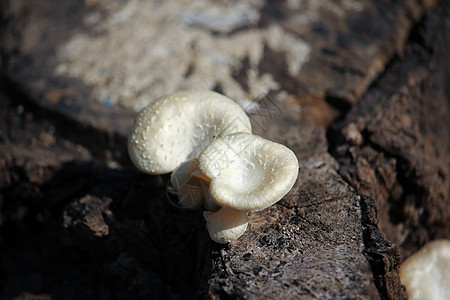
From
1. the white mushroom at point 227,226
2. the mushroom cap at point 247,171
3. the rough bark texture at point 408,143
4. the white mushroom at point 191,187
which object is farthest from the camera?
the rough bark texture at point 408,143

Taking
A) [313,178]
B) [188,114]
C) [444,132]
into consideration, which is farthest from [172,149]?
[444,132]

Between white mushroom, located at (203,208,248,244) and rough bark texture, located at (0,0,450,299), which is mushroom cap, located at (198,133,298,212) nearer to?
white mushroom, located at (203,208,248,244)

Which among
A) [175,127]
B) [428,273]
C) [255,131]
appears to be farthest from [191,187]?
[428,273]

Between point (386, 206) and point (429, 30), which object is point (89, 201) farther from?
point (429, 30)

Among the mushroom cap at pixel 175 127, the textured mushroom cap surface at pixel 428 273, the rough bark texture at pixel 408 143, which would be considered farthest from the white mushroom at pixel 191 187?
the textured mushroom cap surface at pixel 428 273

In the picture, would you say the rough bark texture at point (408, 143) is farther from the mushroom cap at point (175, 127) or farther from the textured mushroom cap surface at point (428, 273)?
the mushroom cap at point (175, 127)
